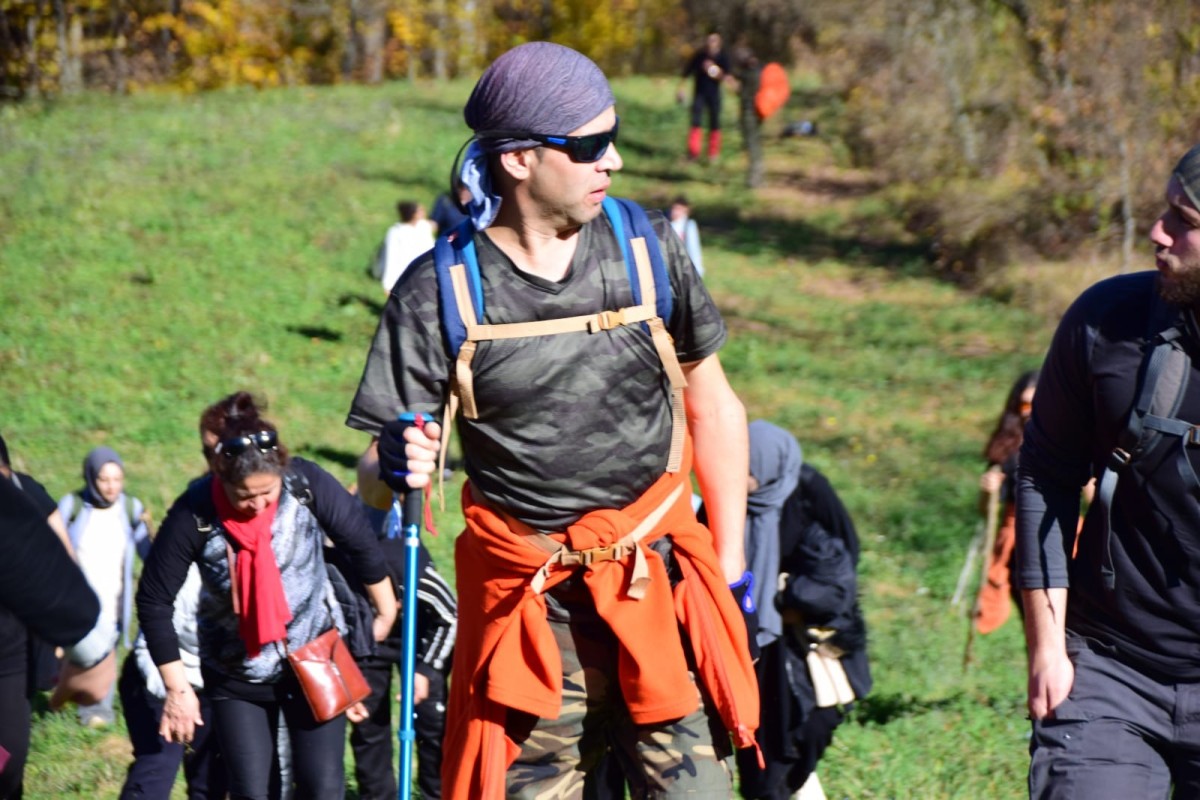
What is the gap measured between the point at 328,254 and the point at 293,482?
564 inches

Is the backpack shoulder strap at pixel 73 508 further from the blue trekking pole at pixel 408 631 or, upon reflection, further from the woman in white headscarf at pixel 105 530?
the blue trekking pole at pixel 408 631

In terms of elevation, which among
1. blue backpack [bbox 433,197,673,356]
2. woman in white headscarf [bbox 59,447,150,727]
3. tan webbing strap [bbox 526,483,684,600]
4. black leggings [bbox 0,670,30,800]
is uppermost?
blue backpack [bbox 433,197,673,356]

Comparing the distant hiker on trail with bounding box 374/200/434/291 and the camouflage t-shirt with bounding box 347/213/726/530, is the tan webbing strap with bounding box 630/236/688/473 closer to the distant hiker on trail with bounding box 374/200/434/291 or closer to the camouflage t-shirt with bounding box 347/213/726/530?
the camouflage t-shirt with bounding box 347/213/726/530

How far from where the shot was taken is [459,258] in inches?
125

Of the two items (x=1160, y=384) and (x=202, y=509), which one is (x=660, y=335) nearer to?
(x=1160, y=384)

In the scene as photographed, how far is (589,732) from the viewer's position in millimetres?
3316

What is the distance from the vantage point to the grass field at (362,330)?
24.8 ft

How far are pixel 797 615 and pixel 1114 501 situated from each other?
2536mm

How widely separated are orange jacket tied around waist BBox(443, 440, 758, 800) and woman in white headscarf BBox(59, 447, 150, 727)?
4.27m

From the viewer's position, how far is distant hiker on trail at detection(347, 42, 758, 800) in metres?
3.15

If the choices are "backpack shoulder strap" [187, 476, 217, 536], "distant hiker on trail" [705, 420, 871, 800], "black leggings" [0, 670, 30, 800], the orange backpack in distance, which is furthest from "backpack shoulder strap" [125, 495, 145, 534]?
the orange backpack in distance

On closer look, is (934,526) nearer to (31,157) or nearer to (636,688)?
(636,688)

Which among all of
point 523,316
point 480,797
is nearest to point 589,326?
point 523,316

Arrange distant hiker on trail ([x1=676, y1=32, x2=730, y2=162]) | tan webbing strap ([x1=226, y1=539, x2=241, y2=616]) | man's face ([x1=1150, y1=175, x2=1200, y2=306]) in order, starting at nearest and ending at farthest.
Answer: man's face ([x1=1150, y1=175, x2=1200, y2=306]) < tan webbing strap ([x1=226, y1=539, x2=241, y2=616]) < distant hiker on trail ([x1=676, y1=32, x2=730, y2=162])
